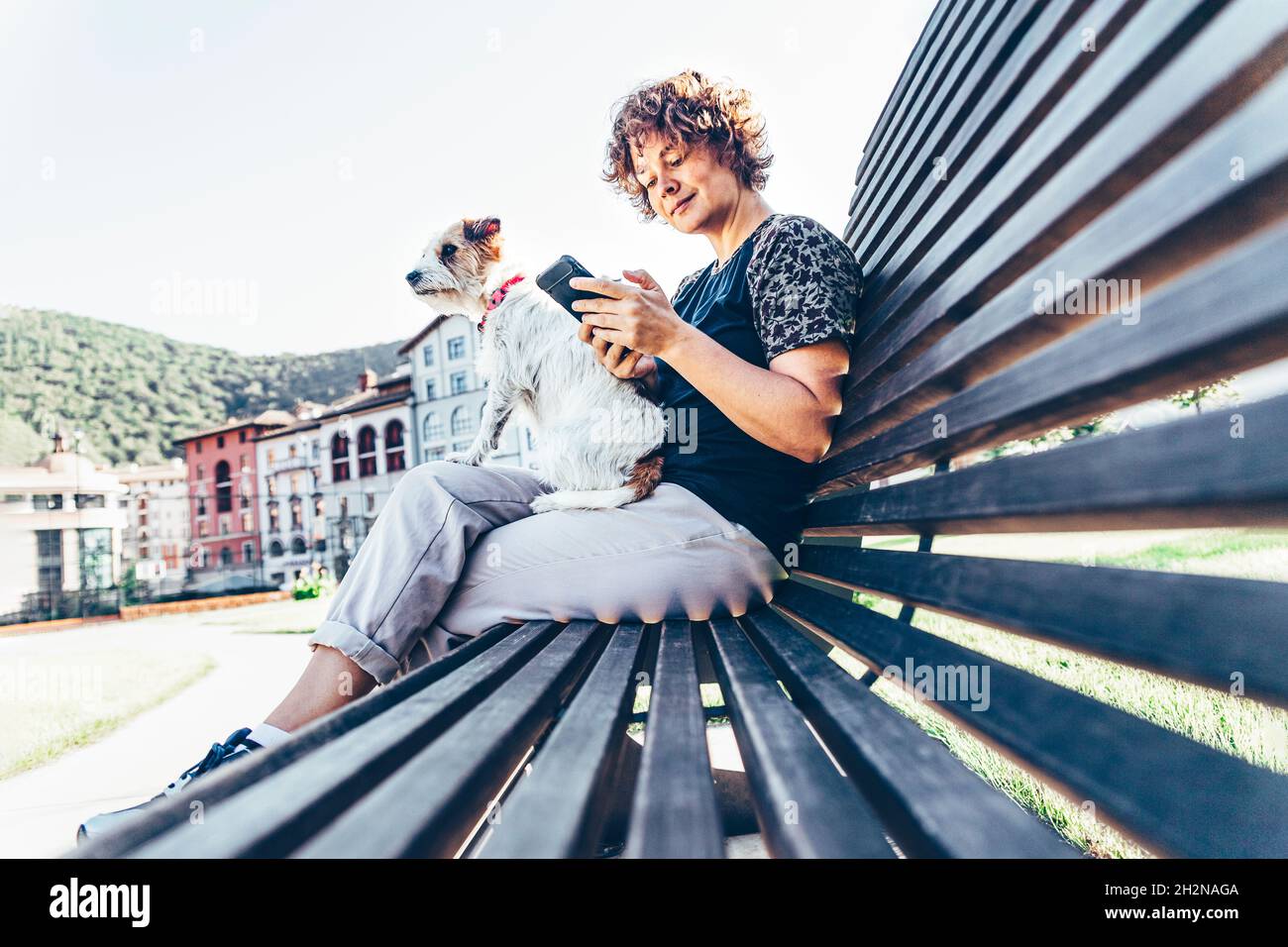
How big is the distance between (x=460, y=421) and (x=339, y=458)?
404 inches

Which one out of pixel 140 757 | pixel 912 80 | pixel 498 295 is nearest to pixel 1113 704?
pixel 912 80

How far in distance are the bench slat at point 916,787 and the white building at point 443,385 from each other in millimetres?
32602

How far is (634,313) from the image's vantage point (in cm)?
156

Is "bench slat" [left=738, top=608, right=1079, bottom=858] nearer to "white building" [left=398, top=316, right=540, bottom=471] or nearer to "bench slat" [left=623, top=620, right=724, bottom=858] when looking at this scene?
"bench slat" [left=623, top=620, right=724, bottom=858]

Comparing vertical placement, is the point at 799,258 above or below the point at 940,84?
below

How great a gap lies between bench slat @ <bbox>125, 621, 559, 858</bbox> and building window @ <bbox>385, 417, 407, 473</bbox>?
3747 centimetres

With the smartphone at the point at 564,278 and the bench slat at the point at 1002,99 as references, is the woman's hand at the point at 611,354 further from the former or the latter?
the bench slat at the point at 1002,99

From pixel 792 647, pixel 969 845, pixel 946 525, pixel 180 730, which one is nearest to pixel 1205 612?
pixel 969 845

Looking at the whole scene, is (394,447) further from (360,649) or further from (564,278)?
(360,649)

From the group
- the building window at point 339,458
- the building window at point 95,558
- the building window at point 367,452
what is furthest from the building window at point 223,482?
the building window at point 95,558

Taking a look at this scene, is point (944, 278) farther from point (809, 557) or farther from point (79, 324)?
point (79, 324)

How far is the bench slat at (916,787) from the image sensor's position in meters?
0.53

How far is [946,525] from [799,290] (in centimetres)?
77

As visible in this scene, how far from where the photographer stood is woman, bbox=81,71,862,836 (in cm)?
147
